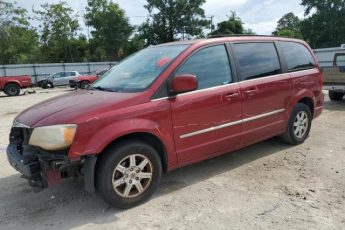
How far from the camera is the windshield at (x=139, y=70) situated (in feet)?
15.1

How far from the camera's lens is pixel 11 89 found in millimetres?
24203

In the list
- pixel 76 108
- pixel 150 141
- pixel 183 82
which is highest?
pixel 183 82

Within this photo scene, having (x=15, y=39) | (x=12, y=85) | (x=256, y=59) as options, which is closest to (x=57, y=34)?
(x=15, y=39)

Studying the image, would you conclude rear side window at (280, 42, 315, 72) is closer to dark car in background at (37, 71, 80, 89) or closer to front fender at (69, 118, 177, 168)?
front fender at (69, 118, 177, 168)

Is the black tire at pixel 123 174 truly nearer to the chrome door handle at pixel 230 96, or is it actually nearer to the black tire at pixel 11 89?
the chrome door handle at pixel 230 96

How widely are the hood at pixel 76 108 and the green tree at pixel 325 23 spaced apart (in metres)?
50.2

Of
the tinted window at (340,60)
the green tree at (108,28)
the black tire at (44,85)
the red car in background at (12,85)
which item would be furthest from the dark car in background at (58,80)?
the tinted window at (340,60)

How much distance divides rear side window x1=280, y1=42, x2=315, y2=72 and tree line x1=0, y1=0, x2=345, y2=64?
40305mm

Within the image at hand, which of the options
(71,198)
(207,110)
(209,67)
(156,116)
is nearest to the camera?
(156,116)

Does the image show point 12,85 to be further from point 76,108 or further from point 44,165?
point 44,165

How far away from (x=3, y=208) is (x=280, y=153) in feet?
13.1

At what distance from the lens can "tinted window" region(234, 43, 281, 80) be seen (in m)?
5.36

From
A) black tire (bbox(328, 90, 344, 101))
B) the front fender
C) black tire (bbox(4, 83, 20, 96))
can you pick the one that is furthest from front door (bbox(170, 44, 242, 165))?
black tire (bbox(4, 83, 20, 96))

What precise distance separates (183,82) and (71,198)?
193cm
